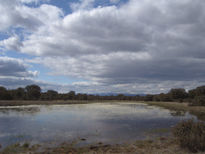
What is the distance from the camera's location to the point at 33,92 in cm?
9800

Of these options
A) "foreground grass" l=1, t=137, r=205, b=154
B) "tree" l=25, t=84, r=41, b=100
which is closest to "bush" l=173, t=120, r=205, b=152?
"foreground grass" l=1, t=137, r=205, b=154

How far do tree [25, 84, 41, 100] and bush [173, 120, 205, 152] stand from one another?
92.3m

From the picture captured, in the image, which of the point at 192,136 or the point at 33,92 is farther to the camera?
the point at 33,92

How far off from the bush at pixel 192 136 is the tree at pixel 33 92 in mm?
92294

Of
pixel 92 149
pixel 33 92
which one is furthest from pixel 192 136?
pixel 33 92

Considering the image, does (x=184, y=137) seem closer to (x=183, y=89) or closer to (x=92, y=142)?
(x=92, y=142)

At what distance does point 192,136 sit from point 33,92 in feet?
324

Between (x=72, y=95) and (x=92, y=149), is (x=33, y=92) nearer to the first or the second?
(x=72, y=95)

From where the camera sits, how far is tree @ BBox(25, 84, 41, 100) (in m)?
95.2

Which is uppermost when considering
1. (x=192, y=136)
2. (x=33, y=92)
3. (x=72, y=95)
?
(x=33, y=92)

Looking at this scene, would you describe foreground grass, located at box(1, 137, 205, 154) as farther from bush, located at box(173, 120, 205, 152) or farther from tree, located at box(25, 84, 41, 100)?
tree, located at box(25, 84, 41, 100)

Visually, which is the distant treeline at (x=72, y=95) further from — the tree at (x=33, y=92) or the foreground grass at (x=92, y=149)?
the foreground grass at (x=92, y=149)

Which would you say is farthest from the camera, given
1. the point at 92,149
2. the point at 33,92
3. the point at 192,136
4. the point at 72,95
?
the point at 72,95

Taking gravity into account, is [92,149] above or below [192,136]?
below
